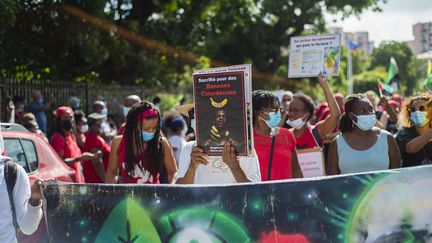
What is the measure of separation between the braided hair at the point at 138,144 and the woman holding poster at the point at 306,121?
1.66m

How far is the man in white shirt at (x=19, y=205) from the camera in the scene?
3.69m

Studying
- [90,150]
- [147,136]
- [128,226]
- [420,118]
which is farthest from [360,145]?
[90,150]

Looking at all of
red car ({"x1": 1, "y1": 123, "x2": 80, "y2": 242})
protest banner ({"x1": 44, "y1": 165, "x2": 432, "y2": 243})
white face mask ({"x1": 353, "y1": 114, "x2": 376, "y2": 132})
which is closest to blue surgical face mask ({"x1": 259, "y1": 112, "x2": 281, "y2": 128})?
white face mask ({"x1": 353, "y1": 114, "x2": 376, "y2": 132})

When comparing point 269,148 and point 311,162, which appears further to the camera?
point 311,162

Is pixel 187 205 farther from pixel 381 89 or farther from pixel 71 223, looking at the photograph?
pixel 381 89

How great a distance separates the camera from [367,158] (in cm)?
532

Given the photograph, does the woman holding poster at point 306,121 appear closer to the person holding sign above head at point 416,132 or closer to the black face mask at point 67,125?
the person holding sign above head at point 416,132

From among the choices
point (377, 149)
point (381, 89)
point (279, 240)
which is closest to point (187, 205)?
point (279, 240)

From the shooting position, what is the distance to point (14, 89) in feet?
41.8

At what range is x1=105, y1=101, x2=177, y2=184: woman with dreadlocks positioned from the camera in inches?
216

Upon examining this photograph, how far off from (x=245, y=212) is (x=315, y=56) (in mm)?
3159

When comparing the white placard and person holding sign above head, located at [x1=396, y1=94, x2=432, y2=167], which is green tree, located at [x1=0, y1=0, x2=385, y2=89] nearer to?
the white placard

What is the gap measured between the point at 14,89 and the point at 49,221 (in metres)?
8.93

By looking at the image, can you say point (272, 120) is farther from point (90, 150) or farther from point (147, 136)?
point (90, 150)
